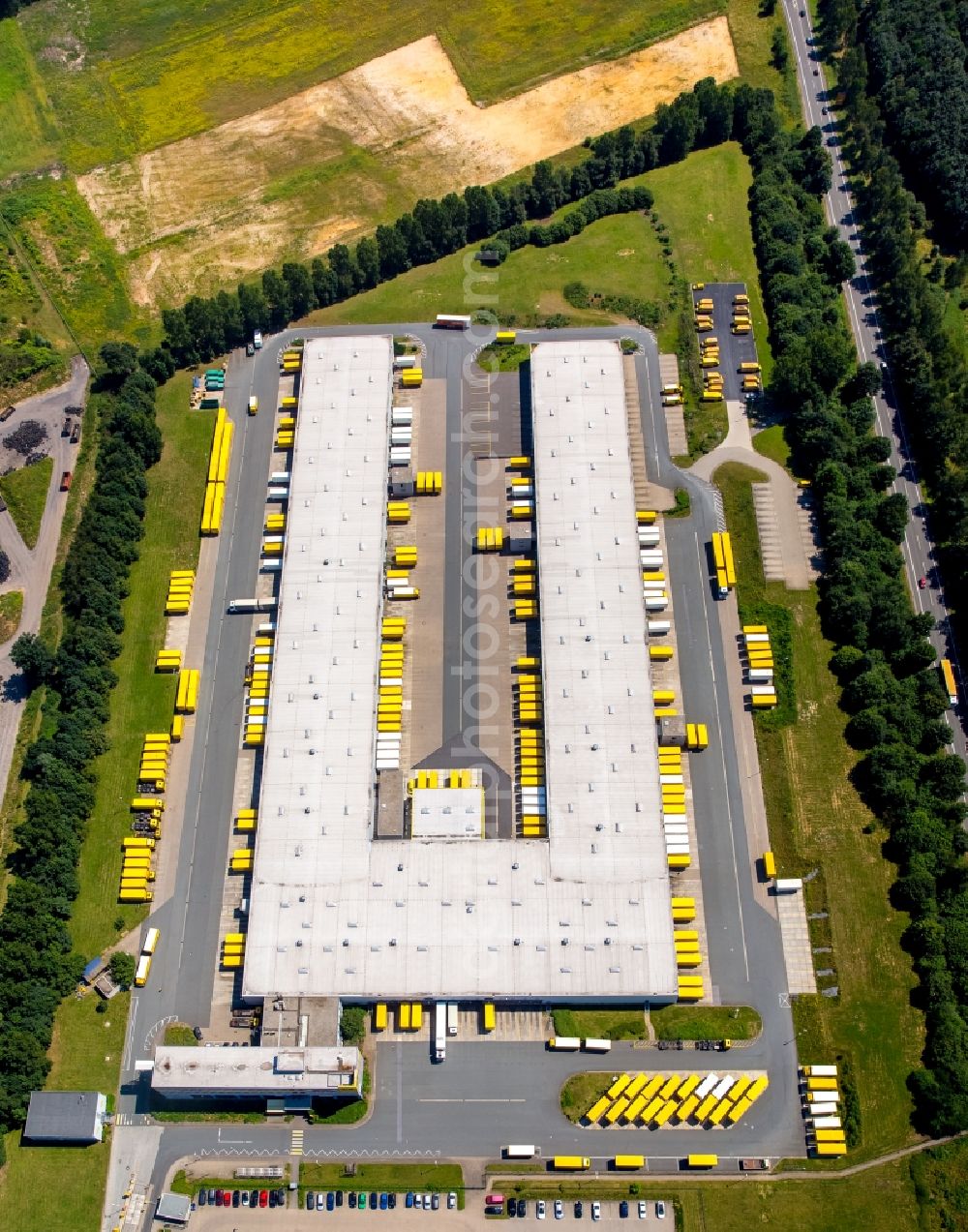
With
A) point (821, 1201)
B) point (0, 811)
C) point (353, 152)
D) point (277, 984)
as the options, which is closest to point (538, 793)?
point (277, 984)

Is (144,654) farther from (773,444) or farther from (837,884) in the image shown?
(773,444)

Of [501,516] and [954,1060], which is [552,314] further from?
[954,1060]

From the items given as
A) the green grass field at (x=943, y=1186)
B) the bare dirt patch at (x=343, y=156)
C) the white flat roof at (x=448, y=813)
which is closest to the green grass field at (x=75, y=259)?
the bare dirt patch at (x=343, y=156)

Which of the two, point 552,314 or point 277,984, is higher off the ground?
point 552,314

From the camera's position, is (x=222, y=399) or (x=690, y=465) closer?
(x=690, y=465)

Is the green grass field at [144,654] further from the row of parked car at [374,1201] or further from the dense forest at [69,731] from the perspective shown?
the row of parked car at [374,1201]

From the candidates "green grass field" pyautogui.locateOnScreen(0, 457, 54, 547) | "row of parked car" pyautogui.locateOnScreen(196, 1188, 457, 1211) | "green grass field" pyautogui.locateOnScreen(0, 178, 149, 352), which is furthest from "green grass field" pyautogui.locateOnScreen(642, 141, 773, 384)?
"row of parked car" pyautogui.locateOnScreen(196, 1188, 457, 1211)
